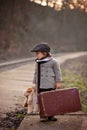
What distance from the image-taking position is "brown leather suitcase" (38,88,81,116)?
7.21 metres

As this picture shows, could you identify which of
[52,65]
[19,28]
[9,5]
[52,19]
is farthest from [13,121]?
[52,19]

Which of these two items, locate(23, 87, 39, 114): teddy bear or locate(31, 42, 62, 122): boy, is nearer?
locate(31, 42, 62, 122): boy

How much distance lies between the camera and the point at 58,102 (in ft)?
23.9

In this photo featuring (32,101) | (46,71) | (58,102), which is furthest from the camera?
(32,101)

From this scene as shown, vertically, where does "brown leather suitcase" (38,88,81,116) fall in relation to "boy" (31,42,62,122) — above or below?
below

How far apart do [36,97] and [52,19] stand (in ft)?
192

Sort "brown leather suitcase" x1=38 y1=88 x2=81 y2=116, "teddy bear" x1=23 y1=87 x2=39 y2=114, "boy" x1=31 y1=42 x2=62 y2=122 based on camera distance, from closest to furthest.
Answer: "brown leather suitcase" x1=38 y1=88 x2=81 y2=116 → "boy" x1=31 y1=42 x2=62 y2=122 → "teddy bear" x1=23 y1=87 x2=39 y2=114

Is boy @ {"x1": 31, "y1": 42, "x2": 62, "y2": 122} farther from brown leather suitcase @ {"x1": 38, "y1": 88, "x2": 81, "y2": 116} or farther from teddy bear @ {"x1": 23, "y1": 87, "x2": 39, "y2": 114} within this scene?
brown leather suitcase @ {"x1": 38, "y1": 88, "x2": 81, "y2": 116}

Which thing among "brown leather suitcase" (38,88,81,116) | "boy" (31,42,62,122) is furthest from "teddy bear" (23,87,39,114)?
"brown leather suitcase" (38,88,81,116)

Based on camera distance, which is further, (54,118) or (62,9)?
(62,9)

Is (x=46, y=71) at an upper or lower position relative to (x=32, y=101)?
upper

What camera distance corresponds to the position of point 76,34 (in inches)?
2992

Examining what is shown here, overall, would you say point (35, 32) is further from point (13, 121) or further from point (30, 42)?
point (13, 121)

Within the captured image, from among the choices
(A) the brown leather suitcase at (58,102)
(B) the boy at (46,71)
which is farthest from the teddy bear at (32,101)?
(A) the brown leather suitcase at (58,102)
